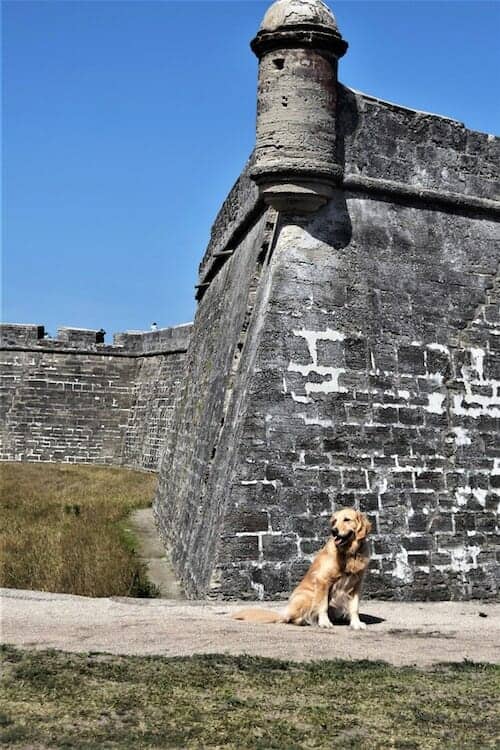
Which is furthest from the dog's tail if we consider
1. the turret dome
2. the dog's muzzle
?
the turret dome

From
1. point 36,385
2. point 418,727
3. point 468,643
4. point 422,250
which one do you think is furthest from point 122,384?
point 418,727

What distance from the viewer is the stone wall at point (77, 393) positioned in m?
28.5

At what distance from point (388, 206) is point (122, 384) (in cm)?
2078

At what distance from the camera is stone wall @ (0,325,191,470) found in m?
28.5

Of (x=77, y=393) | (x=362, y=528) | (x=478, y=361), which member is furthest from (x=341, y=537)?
(x=77, y=393)

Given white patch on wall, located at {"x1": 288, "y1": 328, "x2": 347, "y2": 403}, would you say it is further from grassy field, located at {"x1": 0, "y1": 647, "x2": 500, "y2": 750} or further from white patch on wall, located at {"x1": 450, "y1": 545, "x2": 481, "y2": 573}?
grassy field, located at {"x1": 0, "y1": 647, "x2": 500, "y2": 750}

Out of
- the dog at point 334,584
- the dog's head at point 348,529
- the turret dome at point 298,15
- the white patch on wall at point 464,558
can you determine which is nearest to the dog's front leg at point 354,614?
the dog at point 334,584

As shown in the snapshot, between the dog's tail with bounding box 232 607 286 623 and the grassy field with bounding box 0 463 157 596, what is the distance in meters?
2.20

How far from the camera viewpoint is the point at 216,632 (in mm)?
6336

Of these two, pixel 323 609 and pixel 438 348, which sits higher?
pixel 438 348

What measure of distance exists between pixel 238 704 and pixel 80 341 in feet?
83.0

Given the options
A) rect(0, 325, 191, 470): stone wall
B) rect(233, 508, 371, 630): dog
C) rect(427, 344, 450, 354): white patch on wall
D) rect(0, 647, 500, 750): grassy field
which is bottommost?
rect(0, 647, 500, 750): grassy field

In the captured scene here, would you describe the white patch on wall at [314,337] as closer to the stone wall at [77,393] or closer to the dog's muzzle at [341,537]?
the dog's muzzle at [341,537]

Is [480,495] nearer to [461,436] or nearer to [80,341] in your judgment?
[461,436]
